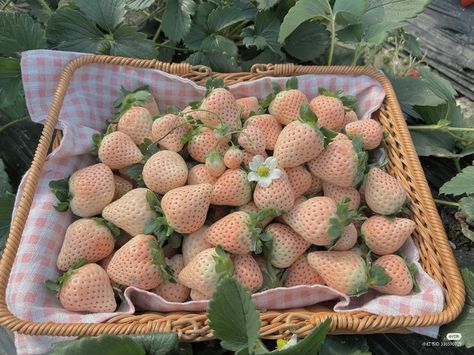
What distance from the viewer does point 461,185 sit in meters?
0.95

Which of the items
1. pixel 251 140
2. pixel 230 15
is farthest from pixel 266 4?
pixel 251 140

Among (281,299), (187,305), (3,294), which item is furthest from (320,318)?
(3,294)

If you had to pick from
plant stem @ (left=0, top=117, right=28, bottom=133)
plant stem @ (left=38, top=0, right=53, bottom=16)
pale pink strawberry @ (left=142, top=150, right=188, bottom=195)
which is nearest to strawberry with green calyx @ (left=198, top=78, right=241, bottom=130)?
pale pink strawberry @ (left=142, top=150, right=188, bottom=195)

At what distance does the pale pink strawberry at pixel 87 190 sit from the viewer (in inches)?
33.9

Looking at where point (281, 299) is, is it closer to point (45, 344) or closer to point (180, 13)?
point (45, 344)

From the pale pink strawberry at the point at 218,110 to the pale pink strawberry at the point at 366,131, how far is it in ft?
0.75

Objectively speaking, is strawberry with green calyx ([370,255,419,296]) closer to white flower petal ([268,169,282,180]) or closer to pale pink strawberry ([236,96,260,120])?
white flower petal ([268,169,282,180])

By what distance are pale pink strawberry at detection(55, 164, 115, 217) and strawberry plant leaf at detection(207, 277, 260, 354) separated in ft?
1.11

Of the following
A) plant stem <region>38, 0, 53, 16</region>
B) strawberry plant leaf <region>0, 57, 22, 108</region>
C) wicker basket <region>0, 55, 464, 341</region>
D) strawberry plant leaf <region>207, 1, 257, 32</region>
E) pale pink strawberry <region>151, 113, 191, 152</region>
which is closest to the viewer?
wicker basket <region>0, 55, 464, 341</region>

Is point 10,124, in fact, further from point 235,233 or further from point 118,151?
point 235,233

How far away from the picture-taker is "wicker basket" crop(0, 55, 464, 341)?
713mm

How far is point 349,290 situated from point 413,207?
0.71 feet

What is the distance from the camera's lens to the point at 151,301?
2.57 feet

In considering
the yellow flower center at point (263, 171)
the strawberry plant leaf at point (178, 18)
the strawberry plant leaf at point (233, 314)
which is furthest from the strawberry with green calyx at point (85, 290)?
the strawberry plant leaf at point (178, 18)
